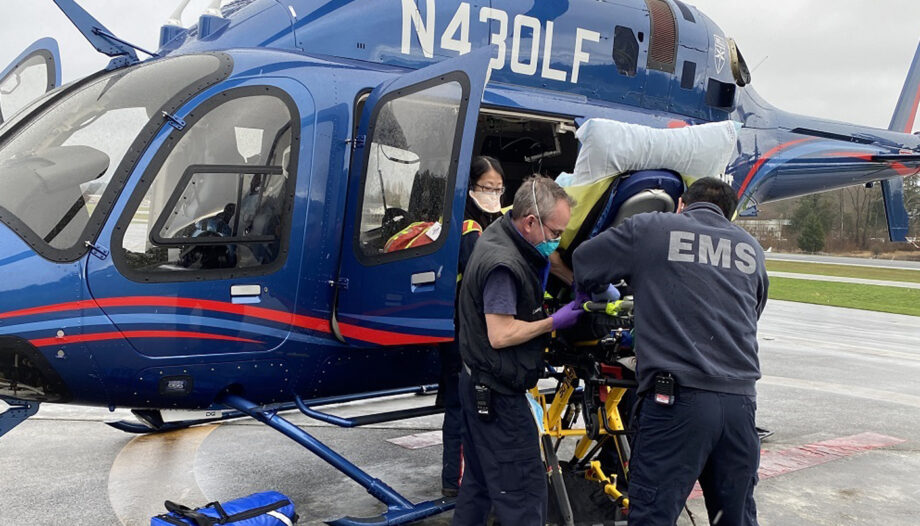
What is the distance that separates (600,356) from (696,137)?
1419 mm

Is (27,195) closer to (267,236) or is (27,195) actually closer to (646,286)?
(267,236)

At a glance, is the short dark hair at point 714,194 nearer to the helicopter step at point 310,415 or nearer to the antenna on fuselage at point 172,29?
the helicopter step at point 310,415

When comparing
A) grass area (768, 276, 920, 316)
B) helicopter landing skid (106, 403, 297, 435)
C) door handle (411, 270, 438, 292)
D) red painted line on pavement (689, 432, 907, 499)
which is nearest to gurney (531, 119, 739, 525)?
door handle (411, 270, 438, 292)

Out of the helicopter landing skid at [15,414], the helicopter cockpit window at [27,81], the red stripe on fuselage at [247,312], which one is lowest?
the helicopter landing skid at [15,414]

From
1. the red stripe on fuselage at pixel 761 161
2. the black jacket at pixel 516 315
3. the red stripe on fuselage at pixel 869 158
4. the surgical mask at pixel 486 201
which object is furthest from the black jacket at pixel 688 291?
the red stripe on fuselage at pixel 869 158

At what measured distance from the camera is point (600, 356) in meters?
4.02

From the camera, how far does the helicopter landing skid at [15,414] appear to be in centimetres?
365

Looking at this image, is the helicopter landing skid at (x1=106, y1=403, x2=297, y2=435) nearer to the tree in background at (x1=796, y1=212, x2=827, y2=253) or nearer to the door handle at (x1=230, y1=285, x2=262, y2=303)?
the door handle at (x1=230, y1=285, x2=262, y2=303)

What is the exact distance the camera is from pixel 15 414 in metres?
3.70

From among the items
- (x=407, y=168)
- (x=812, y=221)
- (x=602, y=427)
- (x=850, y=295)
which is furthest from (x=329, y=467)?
(x=812, y=221)

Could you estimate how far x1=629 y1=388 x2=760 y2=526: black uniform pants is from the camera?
304 centimetres

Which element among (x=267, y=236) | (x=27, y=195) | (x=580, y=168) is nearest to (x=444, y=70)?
(x=580, y=168)

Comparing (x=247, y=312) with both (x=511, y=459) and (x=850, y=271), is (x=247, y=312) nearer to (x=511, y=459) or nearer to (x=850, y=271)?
(x=511, y=459)

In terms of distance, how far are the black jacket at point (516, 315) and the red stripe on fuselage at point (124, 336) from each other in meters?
1.27
